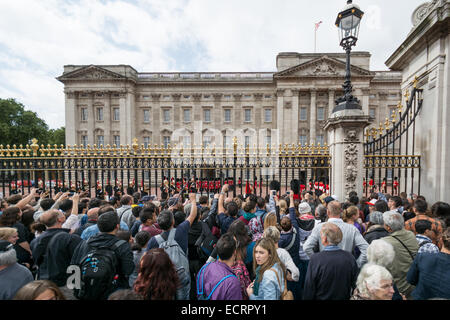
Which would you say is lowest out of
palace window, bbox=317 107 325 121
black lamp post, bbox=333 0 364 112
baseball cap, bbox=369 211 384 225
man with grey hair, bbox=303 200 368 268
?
man with grey hair, bbox=303 200 368 268

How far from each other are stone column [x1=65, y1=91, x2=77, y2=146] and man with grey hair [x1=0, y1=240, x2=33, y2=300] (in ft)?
124

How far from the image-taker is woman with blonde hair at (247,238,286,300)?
96.1 inches

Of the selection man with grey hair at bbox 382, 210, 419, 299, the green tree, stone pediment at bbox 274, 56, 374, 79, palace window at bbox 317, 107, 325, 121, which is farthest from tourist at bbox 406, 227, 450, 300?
the green tree

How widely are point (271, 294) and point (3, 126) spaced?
52161 mm

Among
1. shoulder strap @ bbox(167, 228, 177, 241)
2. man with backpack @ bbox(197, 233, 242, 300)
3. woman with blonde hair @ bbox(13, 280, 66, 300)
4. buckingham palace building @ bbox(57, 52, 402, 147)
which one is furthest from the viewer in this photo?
buckingham palace building @ bbox(57, 52, 402, 147)

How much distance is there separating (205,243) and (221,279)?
4.70 ft

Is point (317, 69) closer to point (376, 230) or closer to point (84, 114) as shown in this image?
point (84, 114)

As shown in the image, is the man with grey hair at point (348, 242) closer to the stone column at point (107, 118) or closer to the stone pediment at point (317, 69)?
the stone pediment at point (317, 69)

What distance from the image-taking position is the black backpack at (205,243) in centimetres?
369

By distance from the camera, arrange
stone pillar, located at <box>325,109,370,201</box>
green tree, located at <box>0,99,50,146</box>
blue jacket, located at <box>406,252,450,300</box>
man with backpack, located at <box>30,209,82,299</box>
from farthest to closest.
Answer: green tree, located at <box>0,99,50,146</box>, stone pillar, located at <box>325,109,370,201</box>, man with backpack, located at <box>30,209,82,299</box>, blue jacket, located at <box>406,252,450,300</box>

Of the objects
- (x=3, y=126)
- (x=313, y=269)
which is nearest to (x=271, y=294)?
(x=313, y=269)

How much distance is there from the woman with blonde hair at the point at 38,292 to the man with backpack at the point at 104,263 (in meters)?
0.71

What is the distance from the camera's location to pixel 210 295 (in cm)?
228

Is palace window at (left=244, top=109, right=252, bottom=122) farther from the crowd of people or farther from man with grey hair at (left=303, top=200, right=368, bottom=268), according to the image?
man with grey hair at (left=303, top=200, right=368, bottom=268)
